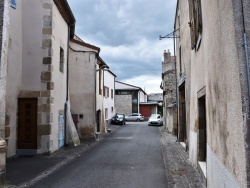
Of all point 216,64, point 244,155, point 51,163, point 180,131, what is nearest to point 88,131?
point 180,131

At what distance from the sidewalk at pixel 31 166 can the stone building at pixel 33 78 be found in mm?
627

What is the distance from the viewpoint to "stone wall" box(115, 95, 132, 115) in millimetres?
46812

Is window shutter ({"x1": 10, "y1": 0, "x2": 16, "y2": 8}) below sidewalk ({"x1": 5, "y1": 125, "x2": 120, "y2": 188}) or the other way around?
the other way around

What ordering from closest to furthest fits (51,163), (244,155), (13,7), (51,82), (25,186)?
(244,155)
(25,186)
(51,163)
(13,7)
(51,82)

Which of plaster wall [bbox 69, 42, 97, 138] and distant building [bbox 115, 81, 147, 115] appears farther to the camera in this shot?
distant building [bbox 115, 81, 147, 115]

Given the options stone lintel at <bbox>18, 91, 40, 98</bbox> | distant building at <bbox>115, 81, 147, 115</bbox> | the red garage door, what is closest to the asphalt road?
stone lintel at <bbox>18, 91, 40, 98</bbox>

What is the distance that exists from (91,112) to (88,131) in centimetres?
117

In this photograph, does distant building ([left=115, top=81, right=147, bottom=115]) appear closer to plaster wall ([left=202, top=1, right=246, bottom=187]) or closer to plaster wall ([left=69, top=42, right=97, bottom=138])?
plaster wall ([left=69, top=42, right=97, bottom=138])

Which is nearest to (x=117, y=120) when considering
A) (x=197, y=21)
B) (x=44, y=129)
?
(x=44, y=129)

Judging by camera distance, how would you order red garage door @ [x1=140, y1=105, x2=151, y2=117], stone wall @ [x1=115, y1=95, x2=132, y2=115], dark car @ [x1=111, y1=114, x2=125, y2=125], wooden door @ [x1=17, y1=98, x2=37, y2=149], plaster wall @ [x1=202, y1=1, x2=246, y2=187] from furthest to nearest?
red garage door @ [x1=140, y1=105, x2=151, y2=117] < stone wall @ [x1=115, y1=95, x2=132, y2=115] < dark car @ [x1=111, y1=114, x2=125, y2=125] < wooden door @ [x1=17, y1=98, x2=37, y2=149] < plaster wall @ [x1=202, y1=1, x2=246, y2=187]

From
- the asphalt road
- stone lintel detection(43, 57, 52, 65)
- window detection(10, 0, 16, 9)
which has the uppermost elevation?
window detection(10, 0, 16, 9)

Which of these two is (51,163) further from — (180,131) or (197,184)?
(180,131)

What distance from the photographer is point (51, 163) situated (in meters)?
9.21

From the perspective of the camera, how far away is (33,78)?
11.2m
